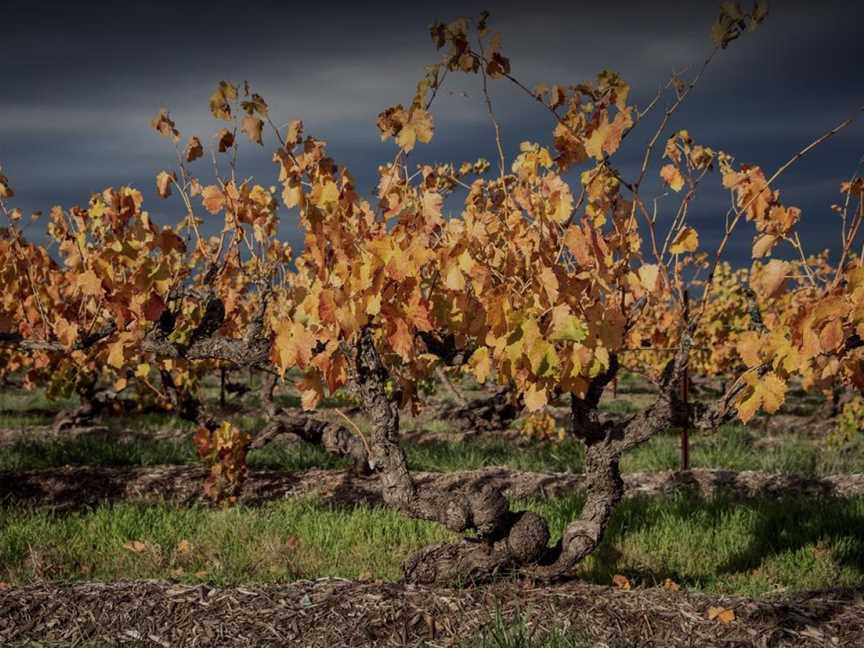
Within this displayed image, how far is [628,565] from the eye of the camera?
5.00 m

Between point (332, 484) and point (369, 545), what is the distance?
2.50m

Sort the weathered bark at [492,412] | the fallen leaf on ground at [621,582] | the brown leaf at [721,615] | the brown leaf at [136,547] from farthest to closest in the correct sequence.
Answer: the weathered bark at [492,412] → the brown leaf at [136,547] → the fallen leaf on ground at [621,582] → the brown leaf at [721,615]

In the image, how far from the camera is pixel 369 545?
5.24m

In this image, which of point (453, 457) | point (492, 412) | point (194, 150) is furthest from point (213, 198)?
point (492, 412)

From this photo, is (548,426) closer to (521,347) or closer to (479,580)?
(479,580)

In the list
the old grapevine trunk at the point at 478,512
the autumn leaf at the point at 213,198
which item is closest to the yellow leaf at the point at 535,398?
the old grapevine trunk at the point at 478,512

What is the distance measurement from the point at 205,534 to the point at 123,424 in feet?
24.7

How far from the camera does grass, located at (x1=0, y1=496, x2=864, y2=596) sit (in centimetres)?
488

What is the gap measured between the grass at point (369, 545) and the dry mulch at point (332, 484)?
1112 millimetres

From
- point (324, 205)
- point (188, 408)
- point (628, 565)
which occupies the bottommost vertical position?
point (628, 565)

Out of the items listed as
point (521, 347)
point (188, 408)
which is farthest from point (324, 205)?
point (188, 408)

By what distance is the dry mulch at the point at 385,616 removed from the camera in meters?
3.37

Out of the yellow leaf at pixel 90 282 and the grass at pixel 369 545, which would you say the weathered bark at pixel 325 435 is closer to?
the grass at pixel 369 545

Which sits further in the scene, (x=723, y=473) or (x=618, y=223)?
(x=723, y=473)
